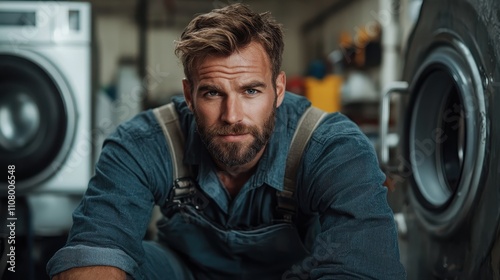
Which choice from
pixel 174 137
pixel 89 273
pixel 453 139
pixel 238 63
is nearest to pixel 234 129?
pixel 238 63

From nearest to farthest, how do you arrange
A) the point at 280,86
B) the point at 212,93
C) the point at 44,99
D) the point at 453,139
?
1. the point at 212,93
2. the point at 280,86
3. the point at 453,139
4. the point at 44,99

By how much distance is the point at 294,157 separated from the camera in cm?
144

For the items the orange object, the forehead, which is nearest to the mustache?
the forehead

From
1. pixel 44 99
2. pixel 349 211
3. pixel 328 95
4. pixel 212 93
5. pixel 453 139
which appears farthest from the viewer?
pixel 328 95

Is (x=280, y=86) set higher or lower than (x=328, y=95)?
lower

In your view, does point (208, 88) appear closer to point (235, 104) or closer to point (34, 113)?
point (235, 104)

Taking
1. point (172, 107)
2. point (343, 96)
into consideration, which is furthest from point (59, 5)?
point (343, 96)

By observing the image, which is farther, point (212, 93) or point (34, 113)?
point (34, 113)

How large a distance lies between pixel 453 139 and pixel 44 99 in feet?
5.56

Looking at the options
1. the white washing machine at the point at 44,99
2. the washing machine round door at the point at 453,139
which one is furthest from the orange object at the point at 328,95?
the washing machine round door at the point at 453,139

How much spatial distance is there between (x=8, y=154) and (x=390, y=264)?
1.92 meters

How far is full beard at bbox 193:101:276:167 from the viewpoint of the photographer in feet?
4.37

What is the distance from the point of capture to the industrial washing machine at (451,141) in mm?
1372

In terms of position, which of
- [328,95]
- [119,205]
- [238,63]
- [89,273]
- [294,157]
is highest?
[328,95]
